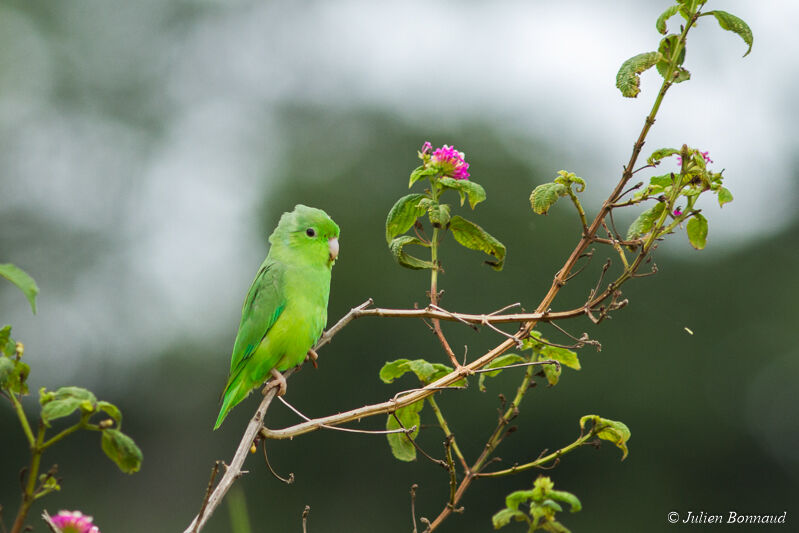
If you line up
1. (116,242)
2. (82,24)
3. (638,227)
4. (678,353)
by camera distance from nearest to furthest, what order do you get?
1. (638,227)
2. (678,353)
3. (116,242)
4. (82,24)

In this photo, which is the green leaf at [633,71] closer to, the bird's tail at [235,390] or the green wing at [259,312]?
the green wing at [259,312]

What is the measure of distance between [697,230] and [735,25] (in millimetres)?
587

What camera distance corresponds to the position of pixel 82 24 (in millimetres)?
39500

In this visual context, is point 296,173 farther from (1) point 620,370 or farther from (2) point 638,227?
(2) point 638,227

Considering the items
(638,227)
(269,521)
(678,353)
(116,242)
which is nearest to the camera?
(638,227)

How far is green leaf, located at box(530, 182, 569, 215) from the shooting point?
240 centimetres

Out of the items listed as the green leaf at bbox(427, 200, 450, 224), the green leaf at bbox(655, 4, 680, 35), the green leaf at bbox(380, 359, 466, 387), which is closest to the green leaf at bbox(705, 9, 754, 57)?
the green leaf at bbox(655, 4, 680, 35)

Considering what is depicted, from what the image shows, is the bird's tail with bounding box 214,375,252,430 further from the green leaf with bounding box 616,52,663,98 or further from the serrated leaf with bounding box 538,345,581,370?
the green leaf with bounding box 616,52,663,98

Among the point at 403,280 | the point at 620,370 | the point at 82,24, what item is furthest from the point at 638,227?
the point at 82,24

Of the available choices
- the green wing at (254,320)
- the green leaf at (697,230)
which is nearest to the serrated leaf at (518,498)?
the green leaf at (697,230)

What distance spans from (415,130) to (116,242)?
12386mm

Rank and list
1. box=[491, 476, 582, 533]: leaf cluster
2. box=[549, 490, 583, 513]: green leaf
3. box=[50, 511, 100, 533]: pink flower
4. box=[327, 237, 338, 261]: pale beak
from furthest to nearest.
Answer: box=[327, 237, 338, 261]: pale beak, box=[491, 476, 582, 533]: leaf cluster, box=[549, 490, 583, 513]: green leaf, box=[50, 511, 100, 533]: pink flower

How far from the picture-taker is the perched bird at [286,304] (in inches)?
142

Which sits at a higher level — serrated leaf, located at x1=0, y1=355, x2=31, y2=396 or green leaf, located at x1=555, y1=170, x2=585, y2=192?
green leaf, located at x1=555, y1=170, x2=585, y2=192
